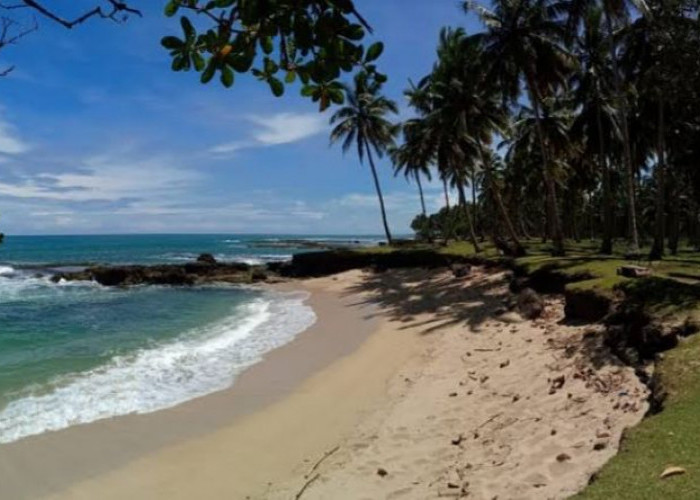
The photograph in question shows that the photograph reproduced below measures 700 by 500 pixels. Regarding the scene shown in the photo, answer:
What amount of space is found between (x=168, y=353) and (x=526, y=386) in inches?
353

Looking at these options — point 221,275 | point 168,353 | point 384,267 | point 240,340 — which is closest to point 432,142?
point 384,267

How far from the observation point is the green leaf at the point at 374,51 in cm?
238

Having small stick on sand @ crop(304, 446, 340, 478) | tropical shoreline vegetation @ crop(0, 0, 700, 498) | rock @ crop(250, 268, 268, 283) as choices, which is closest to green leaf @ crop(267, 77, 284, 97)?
tropical shoreline vegetation @ crop(0, 0, 700, 498)

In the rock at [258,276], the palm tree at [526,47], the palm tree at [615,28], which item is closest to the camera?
the palm tree at [615,28]

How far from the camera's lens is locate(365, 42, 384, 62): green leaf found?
2377 mm

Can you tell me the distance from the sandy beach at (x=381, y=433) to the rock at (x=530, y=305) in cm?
68

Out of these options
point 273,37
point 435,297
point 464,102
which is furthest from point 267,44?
point 464,102

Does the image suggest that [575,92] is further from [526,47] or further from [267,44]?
[267,44]

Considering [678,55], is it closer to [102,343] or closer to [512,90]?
[512,90]

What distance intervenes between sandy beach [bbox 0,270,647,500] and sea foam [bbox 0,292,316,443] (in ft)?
1.65

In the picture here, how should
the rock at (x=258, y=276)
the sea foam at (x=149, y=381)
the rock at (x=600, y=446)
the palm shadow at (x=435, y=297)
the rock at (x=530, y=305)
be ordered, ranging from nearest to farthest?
the rock at (x=600, y=446)
the sea foam at (x=149, y=381)
the rock at (x=530, y=305)
the palm shadow at (x=435, y=297)
the rock at (x=258, y=276)

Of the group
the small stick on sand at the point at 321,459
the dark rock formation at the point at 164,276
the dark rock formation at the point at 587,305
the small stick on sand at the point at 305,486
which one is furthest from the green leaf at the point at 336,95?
the dark rock formation at the point at 164,276

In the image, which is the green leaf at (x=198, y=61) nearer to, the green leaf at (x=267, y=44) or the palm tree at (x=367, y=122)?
the green leaf at (x=267, y=44)

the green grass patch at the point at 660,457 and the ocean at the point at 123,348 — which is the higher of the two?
the green grass patch at the point at 660,457
